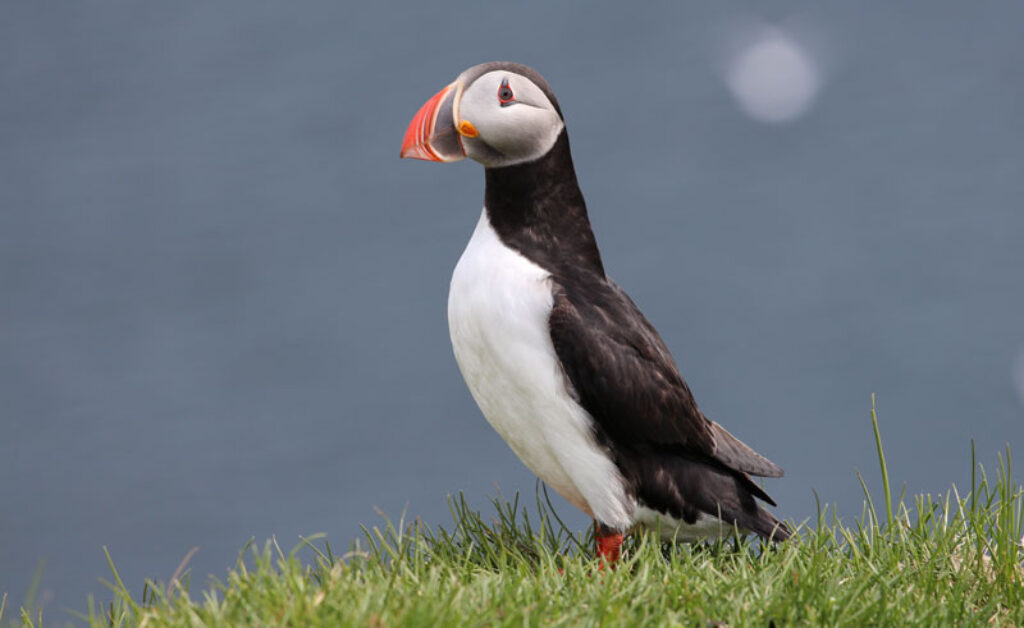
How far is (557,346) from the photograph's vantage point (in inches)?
167

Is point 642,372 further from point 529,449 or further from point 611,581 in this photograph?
point 611,581

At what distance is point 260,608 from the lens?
339 centimetres

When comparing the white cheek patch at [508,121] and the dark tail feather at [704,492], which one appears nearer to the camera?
the white cheek patch at [508,121]

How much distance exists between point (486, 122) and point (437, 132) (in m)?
0.17

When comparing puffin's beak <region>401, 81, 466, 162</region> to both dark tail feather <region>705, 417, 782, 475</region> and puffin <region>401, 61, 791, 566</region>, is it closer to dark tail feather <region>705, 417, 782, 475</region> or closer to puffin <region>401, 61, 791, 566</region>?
puffin <region>401, 61, 791, 566</region>

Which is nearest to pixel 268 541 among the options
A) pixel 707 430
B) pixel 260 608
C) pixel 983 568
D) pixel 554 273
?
pixel 260 608

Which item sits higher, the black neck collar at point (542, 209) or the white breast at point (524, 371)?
the black neck collar at point (542, 209)

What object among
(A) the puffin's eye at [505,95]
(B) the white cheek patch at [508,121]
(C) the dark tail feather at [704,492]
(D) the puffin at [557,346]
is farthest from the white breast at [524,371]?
(A) the puffin's eye at [505,95]

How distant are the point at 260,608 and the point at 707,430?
1.85 metres

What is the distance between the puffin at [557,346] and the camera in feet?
14.0

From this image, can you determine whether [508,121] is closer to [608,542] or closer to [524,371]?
[524,371]

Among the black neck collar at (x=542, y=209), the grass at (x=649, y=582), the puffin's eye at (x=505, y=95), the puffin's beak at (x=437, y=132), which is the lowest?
the grass at (x=649, y=582)

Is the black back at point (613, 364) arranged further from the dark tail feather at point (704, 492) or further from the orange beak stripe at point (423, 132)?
the orange beak stripe at point (423, 132)

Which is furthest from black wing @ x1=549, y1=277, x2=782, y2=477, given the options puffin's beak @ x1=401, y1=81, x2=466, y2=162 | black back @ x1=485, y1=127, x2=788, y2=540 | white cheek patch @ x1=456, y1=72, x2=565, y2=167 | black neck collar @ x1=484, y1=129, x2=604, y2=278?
puffin's beak @ x1=401, y1=81, x2=466, y2=162
